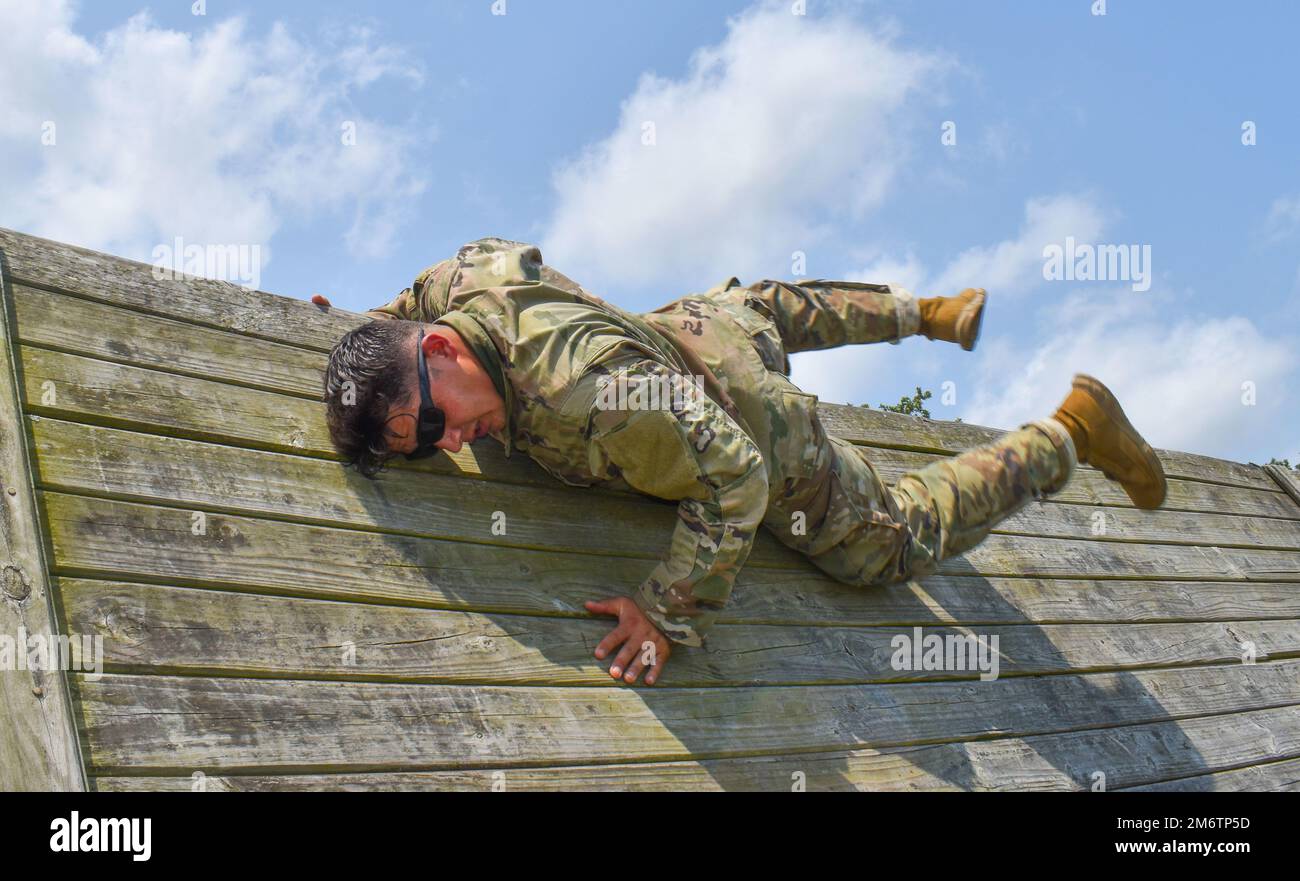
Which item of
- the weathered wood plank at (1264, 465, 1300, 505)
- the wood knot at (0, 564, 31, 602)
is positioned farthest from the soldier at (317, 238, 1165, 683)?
the weathered wood plank at (1264, 465, 1300, 505)

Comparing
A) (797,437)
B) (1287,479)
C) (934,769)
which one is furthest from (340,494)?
(1287,479)

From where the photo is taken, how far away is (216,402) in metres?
2.66

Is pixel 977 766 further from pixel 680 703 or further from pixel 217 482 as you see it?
pixel 217 482

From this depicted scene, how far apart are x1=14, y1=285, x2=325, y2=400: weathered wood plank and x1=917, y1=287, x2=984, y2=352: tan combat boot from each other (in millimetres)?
2063

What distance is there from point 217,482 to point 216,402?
1.01 ft

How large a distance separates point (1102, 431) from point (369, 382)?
2410mm

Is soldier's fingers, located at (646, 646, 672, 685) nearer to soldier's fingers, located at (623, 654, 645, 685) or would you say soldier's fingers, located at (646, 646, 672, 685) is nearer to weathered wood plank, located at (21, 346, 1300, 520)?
soldier's fingers, located at (623, 654, 645, 685)

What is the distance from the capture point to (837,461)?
322 cm

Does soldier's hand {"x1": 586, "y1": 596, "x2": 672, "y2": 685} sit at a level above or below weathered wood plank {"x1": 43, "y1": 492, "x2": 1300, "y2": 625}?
below

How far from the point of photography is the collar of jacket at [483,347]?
263cm

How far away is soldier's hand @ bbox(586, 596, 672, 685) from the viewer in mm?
2516

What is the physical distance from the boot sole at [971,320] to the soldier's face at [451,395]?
5.78 ft

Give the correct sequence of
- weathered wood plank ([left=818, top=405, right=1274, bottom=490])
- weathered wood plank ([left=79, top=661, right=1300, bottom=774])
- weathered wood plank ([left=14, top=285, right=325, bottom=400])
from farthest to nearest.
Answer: weathered wood plank ([left=818, top=405, right=1274, bottom=490])
weathered wood plank ([left=14, top=285, right=325, bottom=400])
weathered wood plank ([left=79, top=661, right=1300, bottom=774])

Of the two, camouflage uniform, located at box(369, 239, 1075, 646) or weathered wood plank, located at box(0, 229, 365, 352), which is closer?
camouflage uniform, located at box(369, 239, 1075, 646)
